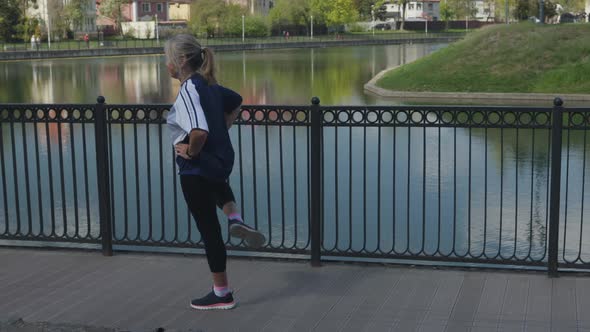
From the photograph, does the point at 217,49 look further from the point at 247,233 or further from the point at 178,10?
the point at 247,233

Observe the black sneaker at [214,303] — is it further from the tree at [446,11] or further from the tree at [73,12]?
the tree at [446,11]

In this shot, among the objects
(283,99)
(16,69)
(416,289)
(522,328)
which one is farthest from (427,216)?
(16,69)

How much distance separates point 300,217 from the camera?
12.7 meters

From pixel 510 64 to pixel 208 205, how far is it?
3595cm

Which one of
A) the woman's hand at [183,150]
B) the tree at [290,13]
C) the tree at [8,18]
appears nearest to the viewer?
the woman's hand at [183,150]

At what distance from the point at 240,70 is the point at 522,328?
51.8 meters

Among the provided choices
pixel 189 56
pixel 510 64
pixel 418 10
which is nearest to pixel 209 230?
pixel 189 56

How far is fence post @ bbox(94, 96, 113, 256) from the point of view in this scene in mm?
7600

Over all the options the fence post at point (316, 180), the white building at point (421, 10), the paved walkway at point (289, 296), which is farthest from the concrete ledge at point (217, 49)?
the white building at point (421, 10)

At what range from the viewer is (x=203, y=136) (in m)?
5.61

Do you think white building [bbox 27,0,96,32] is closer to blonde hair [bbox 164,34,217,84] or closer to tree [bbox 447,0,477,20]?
tree [bbox 447,0,477,20]

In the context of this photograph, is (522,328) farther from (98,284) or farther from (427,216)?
(427,216)

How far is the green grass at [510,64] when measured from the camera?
1468 inches

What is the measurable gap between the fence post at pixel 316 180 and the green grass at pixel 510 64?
30.4 m
